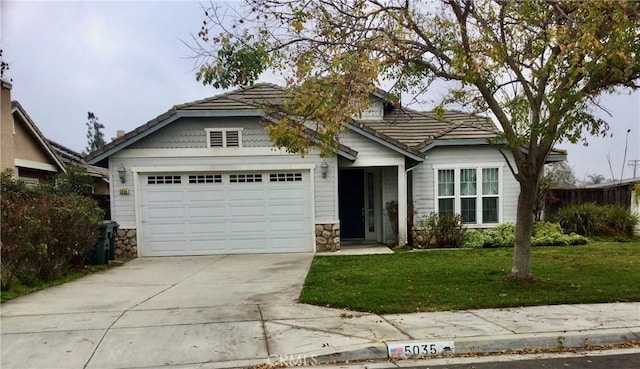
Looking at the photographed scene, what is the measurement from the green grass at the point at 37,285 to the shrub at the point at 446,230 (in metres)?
9.28

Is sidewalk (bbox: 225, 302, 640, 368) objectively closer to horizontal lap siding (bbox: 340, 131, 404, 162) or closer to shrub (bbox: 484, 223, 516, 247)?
shrub (bbox: 484, 223, 516, 247)

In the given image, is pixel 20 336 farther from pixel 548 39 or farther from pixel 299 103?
pixel 548 39

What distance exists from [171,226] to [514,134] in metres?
9.68

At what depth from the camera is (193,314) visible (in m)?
6.57

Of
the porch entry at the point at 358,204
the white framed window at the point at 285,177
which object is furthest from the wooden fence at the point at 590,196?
the white framed window at the point at 285,177

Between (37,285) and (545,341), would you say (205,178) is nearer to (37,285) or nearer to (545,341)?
(37,285)

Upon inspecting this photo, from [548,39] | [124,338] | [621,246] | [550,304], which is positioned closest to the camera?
[124,338]

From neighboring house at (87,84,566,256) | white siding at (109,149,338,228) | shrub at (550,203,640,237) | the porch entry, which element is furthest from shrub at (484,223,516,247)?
white siding at (109,149,338,228)

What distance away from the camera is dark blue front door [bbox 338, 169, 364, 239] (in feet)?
51.1

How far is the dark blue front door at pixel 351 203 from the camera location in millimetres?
15562

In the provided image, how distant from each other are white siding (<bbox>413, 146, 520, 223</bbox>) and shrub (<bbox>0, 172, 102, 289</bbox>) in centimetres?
916

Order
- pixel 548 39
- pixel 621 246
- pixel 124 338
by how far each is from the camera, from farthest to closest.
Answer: pixel 621 246 < pixel 548 39 < pixel 124 338

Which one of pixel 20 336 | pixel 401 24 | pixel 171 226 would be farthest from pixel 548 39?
pixel 171 226

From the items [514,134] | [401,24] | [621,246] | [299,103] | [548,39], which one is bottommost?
[621,246]
